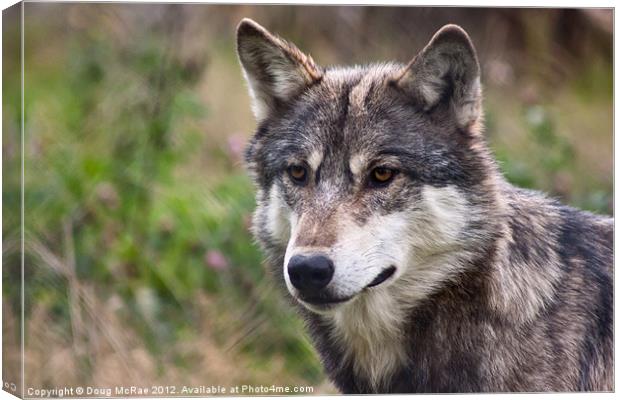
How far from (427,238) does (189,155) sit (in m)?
3.42

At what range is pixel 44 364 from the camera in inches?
241

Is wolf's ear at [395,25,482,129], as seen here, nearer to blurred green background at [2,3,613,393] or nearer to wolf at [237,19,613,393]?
wolf at [237,19,613,393]

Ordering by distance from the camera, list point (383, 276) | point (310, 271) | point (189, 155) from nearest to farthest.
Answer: point (310, 271) < point (383, 276) < point (189, 155)

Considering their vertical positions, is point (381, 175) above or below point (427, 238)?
above

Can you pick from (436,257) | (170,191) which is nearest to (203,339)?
(170,191)

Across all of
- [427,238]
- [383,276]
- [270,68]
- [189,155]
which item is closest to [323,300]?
[383,276]

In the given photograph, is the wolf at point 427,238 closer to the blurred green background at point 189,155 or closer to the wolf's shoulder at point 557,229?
the wolf's shoulder at point 557,229

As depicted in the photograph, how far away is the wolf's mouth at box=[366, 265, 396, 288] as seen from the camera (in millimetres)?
4809

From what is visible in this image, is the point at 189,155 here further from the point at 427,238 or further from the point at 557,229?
the point at 557,229

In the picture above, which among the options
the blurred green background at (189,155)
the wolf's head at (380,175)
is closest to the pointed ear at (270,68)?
the wolf's head at (380,175)

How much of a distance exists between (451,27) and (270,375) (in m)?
3.27

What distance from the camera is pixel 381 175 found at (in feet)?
16.1

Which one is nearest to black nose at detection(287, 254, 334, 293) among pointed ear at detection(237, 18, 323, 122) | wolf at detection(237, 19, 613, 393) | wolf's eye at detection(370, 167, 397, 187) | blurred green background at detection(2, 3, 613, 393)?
wolf at detection(237, 19, 613, 393)

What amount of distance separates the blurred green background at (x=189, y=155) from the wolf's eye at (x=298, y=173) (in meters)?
1.86
